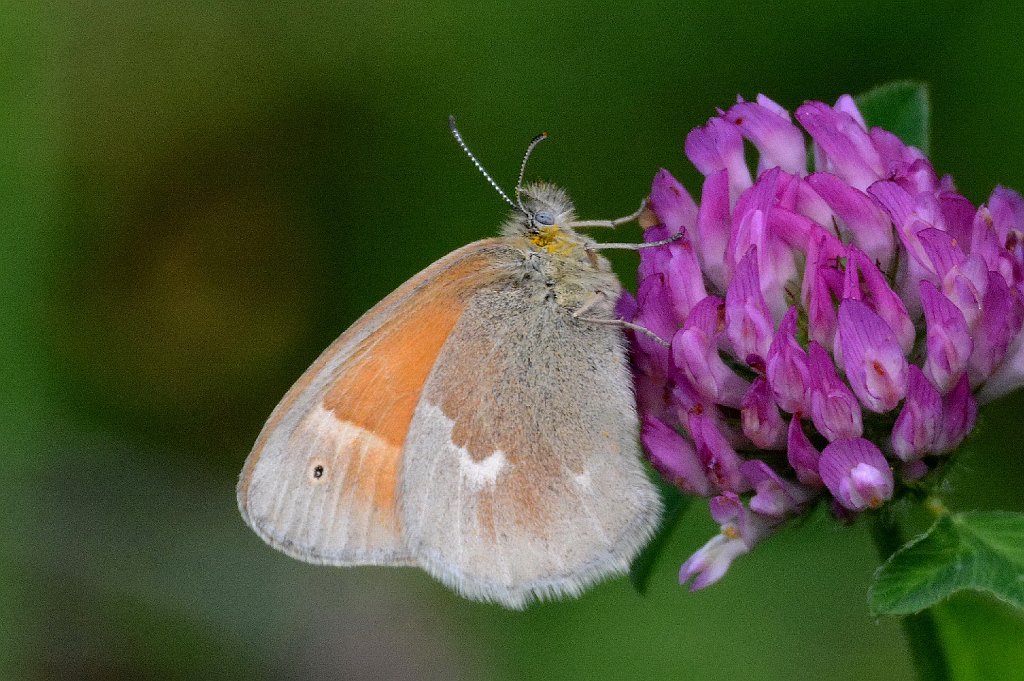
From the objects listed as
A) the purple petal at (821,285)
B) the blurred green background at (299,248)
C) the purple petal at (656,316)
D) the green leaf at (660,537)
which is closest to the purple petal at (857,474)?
the purple petal at (821,285)

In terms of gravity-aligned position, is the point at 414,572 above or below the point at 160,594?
below

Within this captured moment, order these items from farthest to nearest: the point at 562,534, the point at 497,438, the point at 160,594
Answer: the point at 160,594
the point at 497,438
the point at 562,534

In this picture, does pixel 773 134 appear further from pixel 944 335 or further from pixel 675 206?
pixel 944 335

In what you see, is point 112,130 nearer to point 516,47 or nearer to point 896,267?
point 516,47

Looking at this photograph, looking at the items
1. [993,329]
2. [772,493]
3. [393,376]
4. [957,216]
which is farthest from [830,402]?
[393,376]

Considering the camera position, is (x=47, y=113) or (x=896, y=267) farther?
(x=47, y=113)

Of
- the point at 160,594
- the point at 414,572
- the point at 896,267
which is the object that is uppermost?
the point at 896,267

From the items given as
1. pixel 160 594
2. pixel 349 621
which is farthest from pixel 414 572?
pixel 160 594

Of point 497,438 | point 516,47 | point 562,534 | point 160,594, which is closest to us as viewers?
point 562,534
